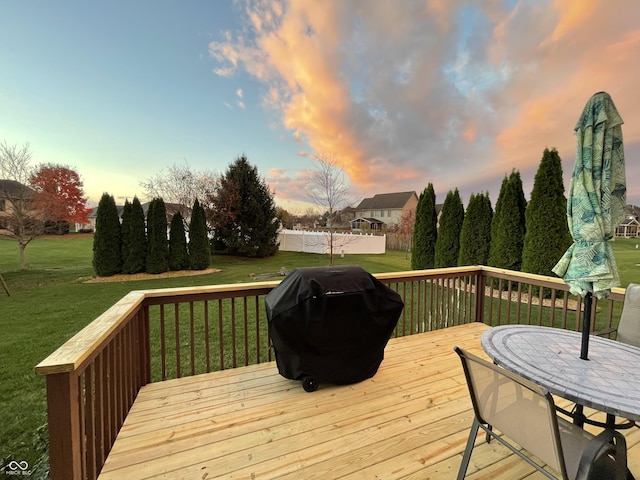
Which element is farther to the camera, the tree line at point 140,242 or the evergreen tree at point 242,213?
the evergreen tree at point 242,213

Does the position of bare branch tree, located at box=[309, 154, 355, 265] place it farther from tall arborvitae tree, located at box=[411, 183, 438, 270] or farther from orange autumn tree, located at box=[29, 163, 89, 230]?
orange autumn tree, located at box=[29, 163, 89, 230]

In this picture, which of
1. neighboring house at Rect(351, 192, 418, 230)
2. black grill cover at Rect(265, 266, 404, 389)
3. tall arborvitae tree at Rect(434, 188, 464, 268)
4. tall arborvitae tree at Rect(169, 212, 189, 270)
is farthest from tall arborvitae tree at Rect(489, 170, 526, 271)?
neighboring house at Rect(351, 192, 418, 230)

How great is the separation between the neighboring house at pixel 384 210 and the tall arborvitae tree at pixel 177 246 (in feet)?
80.7

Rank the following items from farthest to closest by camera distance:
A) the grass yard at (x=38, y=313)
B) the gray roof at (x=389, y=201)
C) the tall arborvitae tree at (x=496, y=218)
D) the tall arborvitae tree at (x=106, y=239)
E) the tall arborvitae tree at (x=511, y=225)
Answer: the gray roof at (x=389, y=201), the tall arborvitae tree at (x=106, y=239), the tall arborvitae tree at (x=496, y=218), the tall arborvitae tree at (x=511, y=225), the grass yard at (x=38, y=313)

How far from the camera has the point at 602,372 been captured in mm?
1425

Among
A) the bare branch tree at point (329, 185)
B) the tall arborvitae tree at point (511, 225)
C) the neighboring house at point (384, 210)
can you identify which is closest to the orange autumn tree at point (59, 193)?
the bare branch tree at point (329, 185)

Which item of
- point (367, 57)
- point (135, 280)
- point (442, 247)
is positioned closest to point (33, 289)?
point (135, 280)

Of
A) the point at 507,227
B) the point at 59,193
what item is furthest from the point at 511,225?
the point at 59,193

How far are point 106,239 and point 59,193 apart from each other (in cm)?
736

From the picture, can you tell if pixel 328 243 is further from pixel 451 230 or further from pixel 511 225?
pixel 511 225

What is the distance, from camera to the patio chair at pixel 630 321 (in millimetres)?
2107

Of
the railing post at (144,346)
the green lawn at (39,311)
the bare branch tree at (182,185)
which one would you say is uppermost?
the bare branch tree at (182,185)

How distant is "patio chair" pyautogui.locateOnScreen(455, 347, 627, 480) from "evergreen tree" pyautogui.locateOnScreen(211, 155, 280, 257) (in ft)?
43.7

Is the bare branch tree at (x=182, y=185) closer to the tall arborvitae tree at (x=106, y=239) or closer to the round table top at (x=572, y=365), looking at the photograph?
the tall arborvitae tree at (x=106, y=239)
